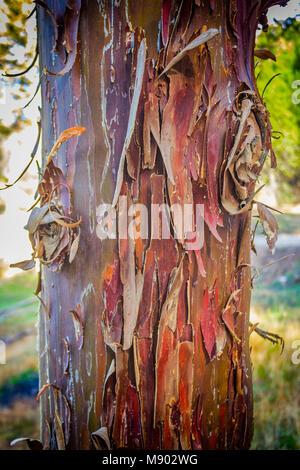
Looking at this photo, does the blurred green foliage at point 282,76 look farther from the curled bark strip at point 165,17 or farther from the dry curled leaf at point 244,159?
the curled bark strip at point 165,17

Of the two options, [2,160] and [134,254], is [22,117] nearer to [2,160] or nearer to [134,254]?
[2,160]

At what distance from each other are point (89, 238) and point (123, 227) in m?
0.06

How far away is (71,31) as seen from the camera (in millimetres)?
504

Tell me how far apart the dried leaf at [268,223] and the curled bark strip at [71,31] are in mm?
411

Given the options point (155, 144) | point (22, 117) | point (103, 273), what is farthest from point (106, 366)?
point (22, 117)

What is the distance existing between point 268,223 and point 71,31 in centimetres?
48

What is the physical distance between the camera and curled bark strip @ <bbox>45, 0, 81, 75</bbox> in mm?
497

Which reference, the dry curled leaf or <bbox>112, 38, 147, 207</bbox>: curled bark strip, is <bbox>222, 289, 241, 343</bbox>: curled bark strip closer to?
the dry curled leaf

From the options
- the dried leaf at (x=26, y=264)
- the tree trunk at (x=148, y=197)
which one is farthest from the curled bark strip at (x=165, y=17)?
the dried leaf at (x=26, y=264)

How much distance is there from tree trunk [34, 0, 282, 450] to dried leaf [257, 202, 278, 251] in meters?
0.05

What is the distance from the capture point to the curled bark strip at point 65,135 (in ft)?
1.68

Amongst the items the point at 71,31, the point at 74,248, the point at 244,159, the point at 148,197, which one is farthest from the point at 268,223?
the point at 71,31

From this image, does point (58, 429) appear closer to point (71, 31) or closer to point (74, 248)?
point (74, 248)

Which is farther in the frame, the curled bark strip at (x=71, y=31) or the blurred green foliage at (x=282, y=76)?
the blurred green foliage at (x=282, y=76)
